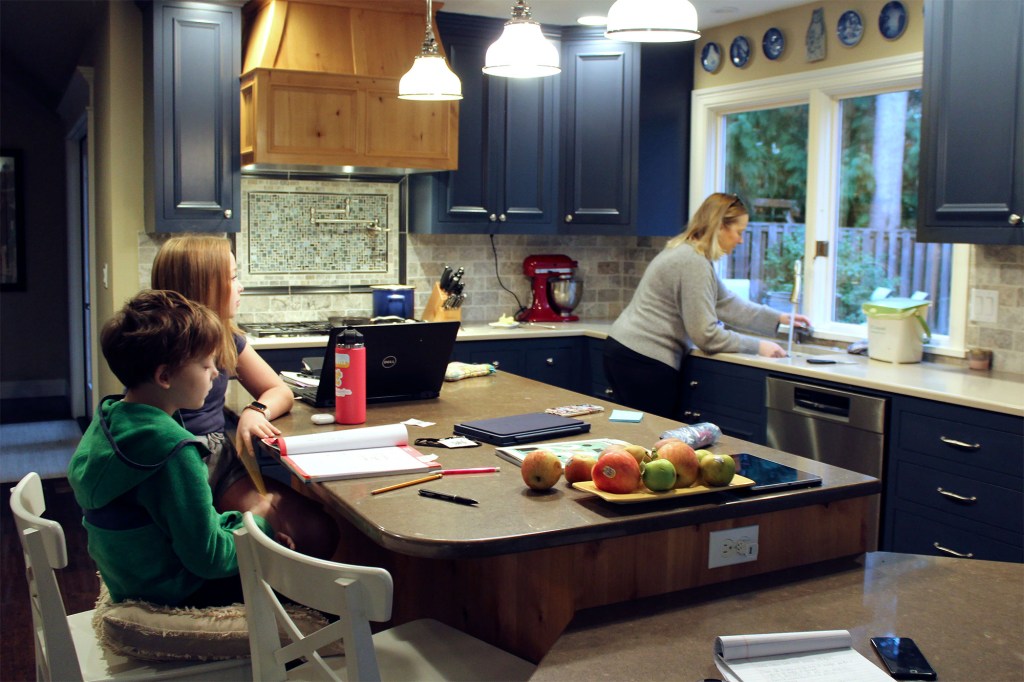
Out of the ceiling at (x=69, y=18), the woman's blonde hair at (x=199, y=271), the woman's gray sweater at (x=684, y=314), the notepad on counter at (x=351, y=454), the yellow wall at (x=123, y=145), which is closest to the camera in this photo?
the notepad on counter at (x=351, y=454)

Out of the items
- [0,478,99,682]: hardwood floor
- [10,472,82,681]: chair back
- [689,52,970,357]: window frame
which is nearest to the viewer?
[10,472,82,681]: chair back

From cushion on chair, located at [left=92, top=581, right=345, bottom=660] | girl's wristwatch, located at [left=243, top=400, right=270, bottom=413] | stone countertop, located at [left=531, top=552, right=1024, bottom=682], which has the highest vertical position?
girl's wristwatch, located at [left=243, top=400, right=270, bottom=413]

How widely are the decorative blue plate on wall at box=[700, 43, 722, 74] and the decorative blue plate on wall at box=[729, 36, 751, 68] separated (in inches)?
3.6

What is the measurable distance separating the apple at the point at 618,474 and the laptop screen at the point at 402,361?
41.5 inches

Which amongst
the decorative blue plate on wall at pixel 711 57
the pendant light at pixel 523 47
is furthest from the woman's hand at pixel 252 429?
the decorative blue plate on wall at pixel 711 57

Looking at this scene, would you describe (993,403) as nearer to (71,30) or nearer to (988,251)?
(988,251)

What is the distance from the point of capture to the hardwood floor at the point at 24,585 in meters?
3.29

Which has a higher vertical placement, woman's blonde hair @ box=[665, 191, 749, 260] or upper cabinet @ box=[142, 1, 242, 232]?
upper cabinet @ box=[142, 1, 242, 232]

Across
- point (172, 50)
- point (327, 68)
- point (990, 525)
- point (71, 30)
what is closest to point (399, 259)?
point (327, 68)

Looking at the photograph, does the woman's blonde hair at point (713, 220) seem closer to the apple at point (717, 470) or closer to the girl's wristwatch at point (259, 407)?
the girl's wristwatch at point (259, 407)

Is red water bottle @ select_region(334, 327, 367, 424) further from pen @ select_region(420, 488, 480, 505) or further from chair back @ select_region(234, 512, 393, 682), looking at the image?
chair back @ select_region(234, 512, 393, 682)

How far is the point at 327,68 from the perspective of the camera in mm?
4723

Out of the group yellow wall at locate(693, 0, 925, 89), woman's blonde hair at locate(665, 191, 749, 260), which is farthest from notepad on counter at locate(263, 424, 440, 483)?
yellow wall at locate(693, 0, 925, 89)

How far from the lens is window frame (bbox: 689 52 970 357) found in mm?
4285
